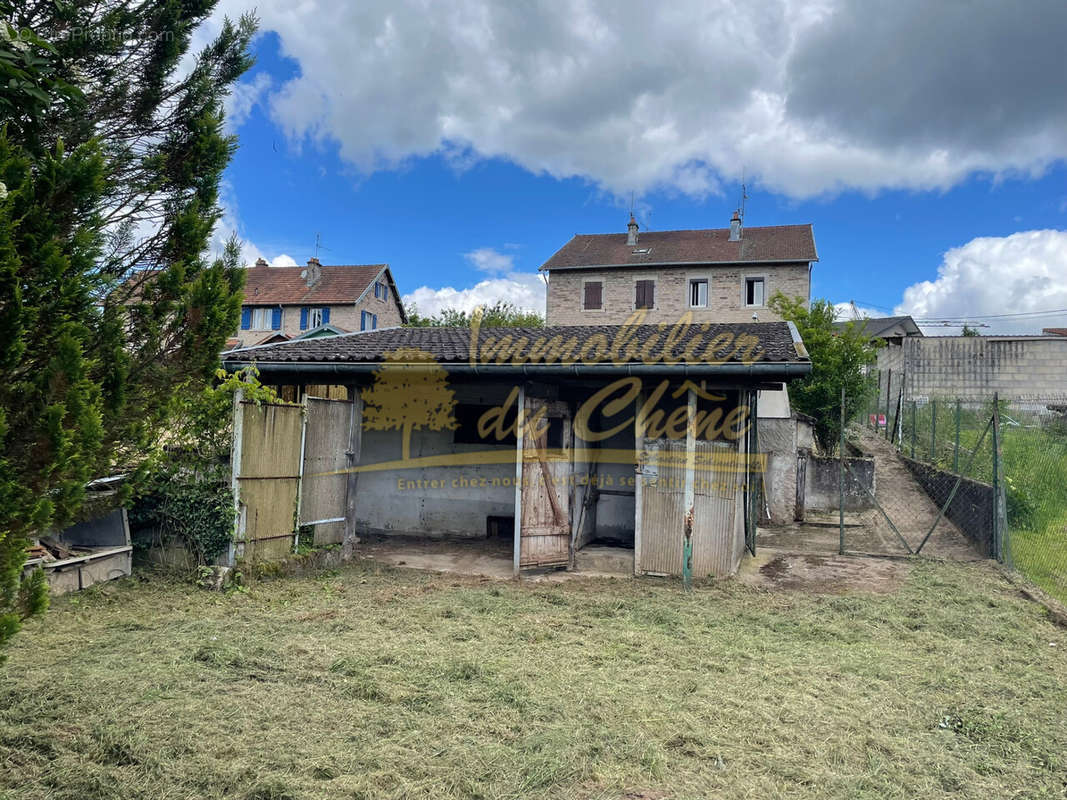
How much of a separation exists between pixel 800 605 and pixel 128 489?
5.71 m

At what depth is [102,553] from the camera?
6.07 meters

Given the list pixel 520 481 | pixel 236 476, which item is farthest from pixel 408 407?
pixel 236 476

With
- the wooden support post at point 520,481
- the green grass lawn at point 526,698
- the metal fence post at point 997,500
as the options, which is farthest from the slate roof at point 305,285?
the metal fence post at point 997,500

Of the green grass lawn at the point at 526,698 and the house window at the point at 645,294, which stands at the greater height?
the house window at the point at 645,294

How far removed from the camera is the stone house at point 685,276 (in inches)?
984

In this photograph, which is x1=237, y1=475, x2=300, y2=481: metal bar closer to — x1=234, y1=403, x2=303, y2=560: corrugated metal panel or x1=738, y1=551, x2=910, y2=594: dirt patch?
x1=234, y1=403, x2=303, y2=560: corrugated metal panel

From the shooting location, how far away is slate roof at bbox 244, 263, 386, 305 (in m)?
32.1

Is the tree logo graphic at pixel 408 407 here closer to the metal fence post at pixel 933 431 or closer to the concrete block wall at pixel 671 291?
the metal fence post at pixel 933 431

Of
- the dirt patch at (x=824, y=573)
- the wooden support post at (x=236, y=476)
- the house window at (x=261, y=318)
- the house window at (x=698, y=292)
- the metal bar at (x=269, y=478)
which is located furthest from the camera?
the house window at (x=261, y=318)

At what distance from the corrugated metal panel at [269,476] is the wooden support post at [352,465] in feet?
2.91

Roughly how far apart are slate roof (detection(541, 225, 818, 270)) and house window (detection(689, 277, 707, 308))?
2.59 feet

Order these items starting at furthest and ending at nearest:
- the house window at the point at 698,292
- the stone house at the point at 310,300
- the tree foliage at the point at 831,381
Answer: the stone house at the point at 310,300
the house window at the point at 698,292
the tree foliage at the point at 831,381

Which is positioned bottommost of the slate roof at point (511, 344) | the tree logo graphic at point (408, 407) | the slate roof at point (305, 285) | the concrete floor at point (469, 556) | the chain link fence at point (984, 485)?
the concrete floor at point (469, 556)

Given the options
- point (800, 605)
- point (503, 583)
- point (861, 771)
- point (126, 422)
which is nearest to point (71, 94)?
point (126, 422)
